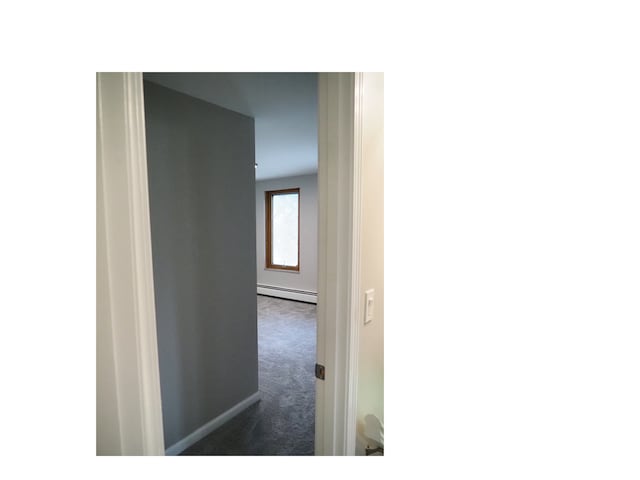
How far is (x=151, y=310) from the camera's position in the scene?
21.1 inches

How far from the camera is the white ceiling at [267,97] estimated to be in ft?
4.37

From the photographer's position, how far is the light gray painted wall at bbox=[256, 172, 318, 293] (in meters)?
4.52

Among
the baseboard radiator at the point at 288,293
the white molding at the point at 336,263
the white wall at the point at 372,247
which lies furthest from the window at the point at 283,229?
the white molding at the point at 336,263

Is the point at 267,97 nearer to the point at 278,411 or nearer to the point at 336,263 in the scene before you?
the point at 336,263

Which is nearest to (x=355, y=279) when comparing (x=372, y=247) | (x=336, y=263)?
(x=336, y=263)

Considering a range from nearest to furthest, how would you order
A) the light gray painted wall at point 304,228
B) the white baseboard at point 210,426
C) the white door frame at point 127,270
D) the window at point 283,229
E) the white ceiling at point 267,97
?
the white door frame at point 127,270 < the white ceiling at point 267,97 < the white baseboard at point 210,426 < the light gray painted wall at point 304,228 < the window at point 283,229

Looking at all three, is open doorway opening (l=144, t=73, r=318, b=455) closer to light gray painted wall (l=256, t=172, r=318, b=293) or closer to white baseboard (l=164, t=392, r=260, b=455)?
white baseboard (l=164, t=392, r=260, b=455)

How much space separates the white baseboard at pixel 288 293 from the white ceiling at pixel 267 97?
2.81m

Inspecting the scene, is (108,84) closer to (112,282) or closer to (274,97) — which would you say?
(112,282)

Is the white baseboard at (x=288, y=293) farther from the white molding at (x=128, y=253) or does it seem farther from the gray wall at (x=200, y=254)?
the white molding at (x=128, y=253)

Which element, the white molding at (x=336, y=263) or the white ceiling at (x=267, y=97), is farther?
the white ceiling at (x=267, y=97)
